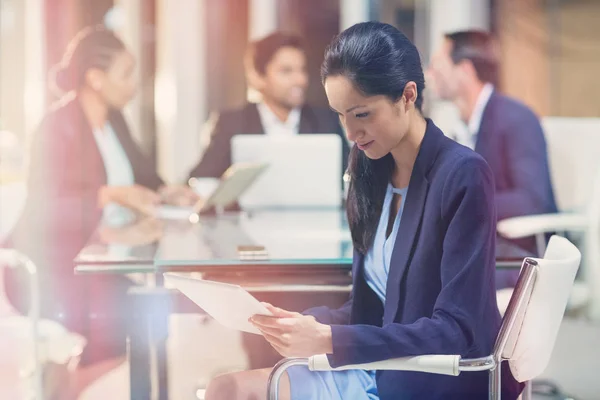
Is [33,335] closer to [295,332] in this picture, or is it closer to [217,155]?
[295,332]

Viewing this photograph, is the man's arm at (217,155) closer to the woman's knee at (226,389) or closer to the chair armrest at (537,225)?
the chair armrest at (537,225)

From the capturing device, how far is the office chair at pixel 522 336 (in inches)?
64.2

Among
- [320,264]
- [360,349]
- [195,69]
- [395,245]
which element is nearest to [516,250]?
[320,264]

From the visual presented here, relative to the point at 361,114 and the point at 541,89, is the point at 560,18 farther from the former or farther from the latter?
the point at 361,114

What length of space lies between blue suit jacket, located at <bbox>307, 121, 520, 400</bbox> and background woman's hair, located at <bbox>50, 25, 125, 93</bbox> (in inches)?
86.8

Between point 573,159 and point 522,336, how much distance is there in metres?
1.92

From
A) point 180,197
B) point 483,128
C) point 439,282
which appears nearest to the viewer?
point 439,282

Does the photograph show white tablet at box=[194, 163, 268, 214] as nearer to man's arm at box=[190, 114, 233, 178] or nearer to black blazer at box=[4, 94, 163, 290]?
black blazer at box=[4, 94, 163, 290]

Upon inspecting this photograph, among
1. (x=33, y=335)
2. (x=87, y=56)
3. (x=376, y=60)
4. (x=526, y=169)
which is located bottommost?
(x=33, y=335)

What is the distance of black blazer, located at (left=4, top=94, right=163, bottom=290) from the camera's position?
3240 millimetres

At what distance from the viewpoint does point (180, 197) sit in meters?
3.40

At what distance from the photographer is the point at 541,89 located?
538 centimetres

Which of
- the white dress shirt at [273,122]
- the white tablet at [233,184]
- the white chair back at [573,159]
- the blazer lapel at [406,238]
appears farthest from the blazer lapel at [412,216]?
the white dress shirt at [273,122]

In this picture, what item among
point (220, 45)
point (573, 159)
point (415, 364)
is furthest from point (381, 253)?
point (220, 45)
